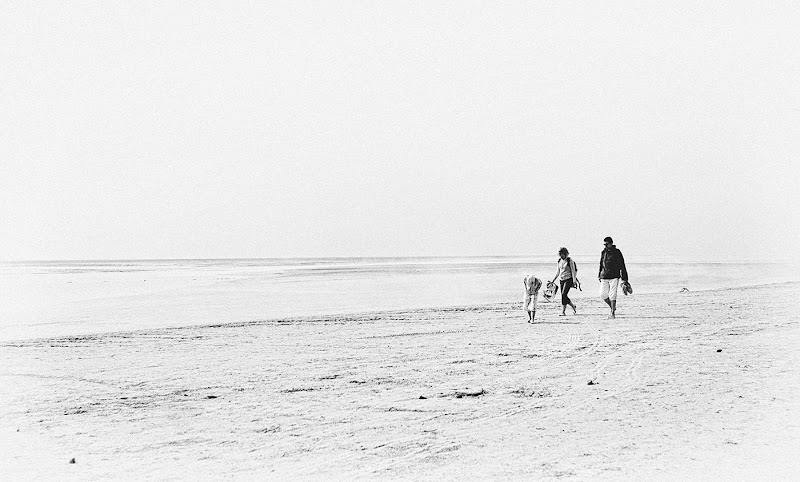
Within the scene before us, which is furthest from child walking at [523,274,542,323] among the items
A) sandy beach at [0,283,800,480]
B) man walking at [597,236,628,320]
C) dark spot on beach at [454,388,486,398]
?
dark spot on beach at [454,388,486,398]

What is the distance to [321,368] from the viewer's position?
10328mm

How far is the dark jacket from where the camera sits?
1714cm

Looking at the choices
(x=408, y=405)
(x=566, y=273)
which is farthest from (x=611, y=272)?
(x=408, y=405)

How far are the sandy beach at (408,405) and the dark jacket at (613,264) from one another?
2979 mm

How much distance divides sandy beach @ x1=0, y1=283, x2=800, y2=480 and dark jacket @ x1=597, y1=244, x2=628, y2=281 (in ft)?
9.77

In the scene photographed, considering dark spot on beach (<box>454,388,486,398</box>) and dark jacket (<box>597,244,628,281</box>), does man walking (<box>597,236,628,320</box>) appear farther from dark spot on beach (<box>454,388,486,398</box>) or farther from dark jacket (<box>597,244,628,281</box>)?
dark spot on beach (<box>454,388,486,398</box>)

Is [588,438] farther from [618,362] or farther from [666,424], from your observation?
[618,362]

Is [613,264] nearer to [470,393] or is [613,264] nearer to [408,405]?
[470,393]

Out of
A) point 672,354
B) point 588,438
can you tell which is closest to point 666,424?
point 588,438

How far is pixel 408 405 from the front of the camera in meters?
7.86

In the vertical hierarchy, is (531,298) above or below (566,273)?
below

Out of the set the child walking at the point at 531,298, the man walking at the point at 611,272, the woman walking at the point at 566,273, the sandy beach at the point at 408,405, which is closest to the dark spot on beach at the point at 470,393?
the sandy beach at the point at 408,405

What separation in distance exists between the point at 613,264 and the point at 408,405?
1090 cm

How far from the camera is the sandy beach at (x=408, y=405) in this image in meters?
5.81
